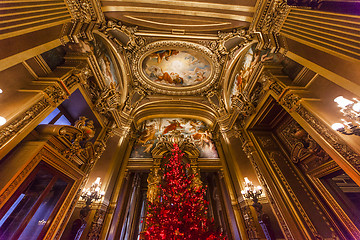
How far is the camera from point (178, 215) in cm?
535

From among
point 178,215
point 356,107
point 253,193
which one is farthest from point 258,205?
A: point 356,107

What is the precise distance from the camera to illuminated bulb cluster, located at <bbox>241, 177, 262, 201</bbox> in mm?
4730

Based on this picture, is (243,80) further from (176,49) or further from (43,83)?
(43,83)

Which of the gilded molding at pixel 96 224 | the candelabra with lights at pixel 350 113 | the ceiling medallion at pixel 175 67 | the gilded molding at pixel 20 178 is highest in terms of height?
the ceiling medallion at pixel 175 67

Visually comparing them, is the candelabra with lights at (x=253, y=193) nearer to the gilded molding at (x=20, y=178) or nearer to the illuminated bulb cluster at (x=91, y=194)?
the illuminated bulb cluster at (x=91, y=194)

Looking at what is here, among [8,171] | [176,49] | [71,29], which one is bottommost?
[8,171]

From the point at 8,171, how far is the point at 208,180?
32.4 feet

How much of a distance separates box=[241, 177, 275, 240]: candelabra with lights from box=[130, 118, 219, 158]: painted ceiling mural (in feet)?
10.1

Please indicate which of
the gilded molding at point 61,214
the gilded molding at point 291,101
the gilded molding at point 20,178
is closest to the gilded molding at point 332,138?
the gilded molding at point 291,101

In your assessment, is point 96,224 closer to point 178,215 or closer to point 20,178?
point 178,215

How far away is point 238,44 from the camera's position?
263 inches

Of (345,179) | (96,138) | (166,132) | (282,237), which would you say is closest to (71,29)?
(96,138)

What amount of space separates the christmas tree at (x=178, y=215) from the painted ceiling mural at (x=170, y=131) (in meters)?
2.20

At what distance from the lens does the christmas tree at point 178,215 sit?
4.89m
